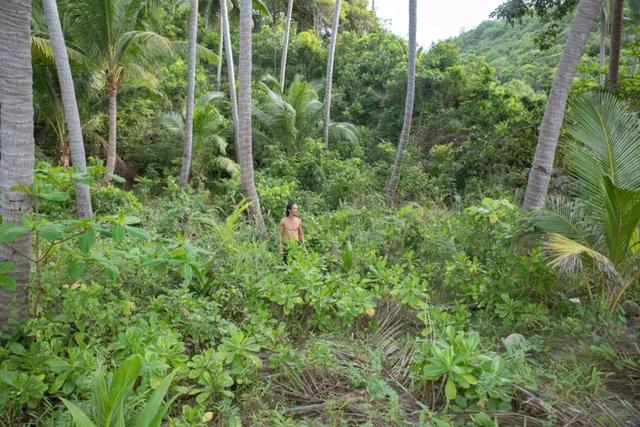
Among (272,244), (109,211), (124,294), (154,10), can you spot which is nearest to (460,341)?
(124,294)

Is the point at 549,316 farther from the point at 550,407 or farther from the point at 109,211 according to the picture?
the point at 109,211

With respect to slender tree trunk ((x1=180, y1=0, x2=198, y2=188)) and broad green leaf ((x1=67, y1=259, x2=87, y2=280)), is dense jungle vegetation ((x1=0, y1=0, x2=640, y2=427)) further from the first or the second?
slender tree trunk ((x1=180, y1=0, x2=198, y2=188))

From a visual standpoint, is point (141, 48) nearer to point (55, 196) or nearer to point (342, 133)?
point (342, 133)

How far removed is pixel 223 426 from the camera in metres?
2.92

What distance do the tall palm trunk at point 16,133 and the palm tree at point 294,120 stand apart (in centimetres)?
933

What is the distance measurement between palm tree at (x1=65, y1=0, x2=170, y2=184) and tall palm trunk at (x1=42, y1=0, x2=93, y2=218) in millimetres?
1294

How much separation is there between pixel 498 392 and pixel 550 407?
302 millimetres

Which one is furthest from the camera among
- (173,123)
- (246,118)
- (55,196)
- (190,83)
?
(173,123)

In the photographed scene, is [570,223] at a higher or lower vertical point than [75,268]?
higher

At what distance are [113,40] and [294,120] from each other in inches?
196

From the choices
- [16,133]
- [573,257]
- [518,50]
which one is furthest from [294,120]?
[518,50]

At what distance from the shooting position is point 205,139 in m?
12.5

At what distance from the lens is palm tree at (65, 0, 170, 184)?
A: 9219 millimetres

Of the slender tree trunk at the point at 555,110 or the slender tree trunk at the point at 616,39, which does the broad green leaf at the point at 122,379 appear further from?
the slender tree trunk at the point at 616,39
